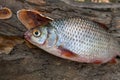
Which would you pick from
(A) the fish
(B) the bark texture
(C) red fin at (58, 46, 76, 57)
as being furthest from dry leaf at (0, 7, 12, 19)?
(C) red fin at (58, 46, 76, 57)

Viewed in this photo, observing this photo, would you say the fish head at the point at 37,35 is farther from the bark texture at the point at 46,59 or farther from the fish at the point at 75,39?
the bark texture at the point at 46,59

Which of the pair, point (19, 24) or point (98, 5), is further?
point (98, 5)

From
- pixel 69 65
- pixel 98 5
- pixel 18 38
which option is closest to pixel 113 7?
pixel 98 5

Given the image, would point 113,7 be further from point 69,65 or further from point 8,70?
point 8,70

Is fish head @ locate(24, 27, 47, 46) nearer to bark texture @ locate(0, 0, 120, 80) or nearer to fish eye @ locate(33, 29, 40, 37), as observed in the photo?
fish eye @ locate(33, 29, 40, 37)

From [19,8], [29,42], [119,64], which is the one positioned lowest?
[119,64]

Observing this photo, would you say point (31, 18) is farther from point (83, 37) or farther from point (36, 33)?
point (83, 37)
